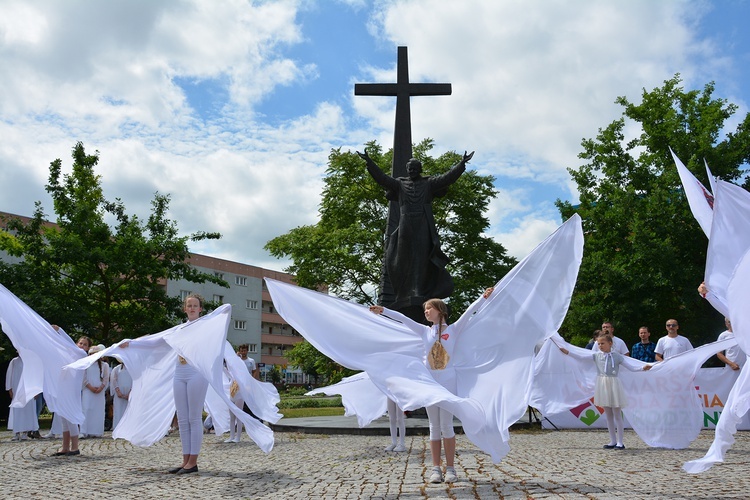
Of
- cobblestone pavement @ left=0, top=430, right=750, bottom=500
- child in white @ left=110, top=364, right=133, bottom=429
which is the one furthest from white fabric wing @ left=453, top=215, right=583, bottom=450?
child in white @ left=110, top=364, right=133, bottom=429

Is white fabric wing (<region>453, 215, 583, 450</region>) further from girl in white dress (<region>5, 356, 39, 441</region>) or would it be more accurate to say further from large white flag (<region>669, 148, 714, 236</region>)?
girl in white dress (<region>5, 356, 39, 441</region>)

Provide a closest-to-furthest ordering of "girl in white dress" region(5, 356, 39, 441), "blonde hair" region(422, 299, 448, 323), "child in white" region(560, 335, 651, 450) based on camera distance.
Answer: "blonde hair" region(422, 299, 448, 323) < "child in white" region(560, 335, 651, 450) < "girl in white dress" region(5, 356, 39, 441)

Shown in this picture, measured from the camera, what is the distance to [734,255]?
653 centimetres

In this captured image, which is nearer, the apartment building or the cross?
the cross

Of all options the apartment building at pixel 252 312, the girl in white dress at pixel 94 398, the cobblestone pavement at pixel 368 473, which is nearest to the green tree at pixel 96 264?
the girl in white dress at pixel 94 398

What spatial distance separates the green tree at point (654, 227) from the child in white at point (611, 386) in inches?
817

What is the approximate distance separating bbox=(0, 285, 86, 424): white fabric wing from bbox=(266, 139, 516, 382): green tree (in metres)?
28.5

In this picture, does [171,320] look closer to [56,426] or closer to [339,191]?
[56,426]

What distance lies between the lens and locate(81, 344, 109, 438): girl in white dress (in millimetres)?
14406

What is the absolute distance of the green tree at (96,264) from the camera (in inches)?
964

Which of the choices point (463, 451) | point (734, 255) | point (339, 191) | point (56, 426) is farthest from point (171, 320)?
point (734, 255)

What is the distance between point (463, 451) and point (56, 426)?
833 centimetres

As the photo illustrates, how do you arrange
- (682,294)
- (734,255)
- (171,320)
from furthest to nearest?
(682,294) < (171,320) < (734,255)

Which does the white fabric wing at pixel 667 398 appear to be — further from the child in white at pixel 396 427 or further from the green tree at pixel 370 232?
the green tree at pixel 370 232
